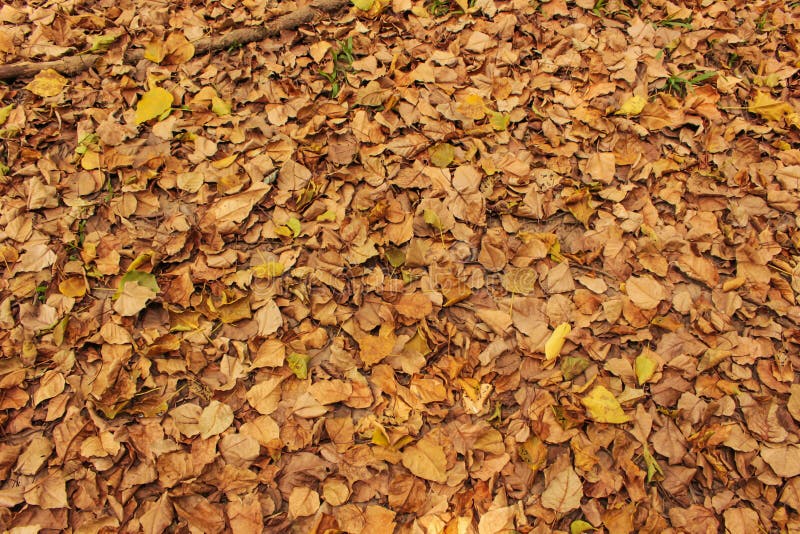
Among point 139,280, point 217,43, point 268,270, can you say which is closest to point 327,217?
point 268,270

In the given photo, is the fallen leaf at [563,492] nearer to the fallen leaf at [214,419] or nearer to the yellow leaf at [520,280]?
the yellow leaf at [520,280]

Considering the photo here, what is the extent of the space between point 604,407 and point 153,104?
7.94ft

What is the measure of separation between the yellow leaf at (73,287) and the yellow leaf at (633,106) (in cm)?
253

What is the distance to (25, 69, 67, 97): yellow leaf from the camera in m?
2.57

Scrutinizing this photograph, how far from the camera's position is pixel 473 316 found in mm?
2104

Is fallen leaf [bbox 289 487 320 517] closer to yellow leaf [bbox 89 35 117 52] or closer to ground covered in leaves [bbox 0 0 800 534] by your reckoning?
ground covered in leaves [bbox 0 0 800 534]

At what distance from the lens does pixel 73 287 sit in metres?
2.09

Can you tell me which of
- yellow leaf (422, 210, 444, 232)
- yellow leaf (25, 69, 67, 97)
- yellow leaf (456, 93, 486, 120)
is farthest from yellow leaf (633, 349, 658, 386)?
yellow leaf (25, 69, 67, 97)

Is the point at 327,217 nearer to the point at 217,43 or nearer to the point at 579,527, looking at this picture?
the point at 217,43

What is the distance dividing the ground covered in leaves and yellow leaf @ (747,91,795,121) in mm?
16

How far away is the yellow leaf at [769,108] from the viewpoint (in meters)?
2.58

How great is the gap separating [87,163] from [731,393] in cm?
284

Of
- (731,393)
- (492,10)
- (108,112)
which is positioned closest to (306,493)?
(731,393)

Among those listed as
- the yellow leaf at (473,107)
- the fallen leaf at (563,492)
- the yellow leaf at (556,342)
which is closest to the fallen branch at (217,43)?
the yellow leaf at (473,107)
